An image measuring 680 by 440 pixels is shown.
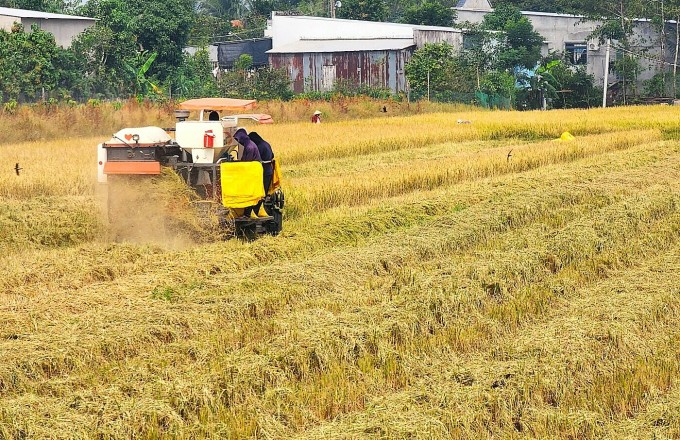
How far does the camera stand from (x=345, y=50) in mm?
46094

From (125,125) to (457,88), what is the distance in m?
20.8

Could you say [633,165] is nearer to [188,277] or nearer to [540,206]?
[540,206]

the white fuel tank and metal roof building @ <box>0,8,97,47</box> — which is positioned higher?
metal roof building @ <box>0,8,97,47</box>

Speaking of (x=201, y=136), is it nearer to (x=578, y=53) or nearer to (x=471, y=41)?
(x=471, y=41)

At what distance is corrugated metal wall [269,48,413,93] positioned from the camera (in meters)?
44.9

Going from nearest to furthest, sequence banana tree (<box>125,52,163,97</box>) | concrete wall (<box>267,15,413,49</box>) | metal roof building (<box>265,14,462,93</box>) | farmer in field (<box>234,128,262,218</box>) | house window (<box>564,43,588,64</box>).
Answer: farmer in field (<box>234,128,262,218</box>), banana tree (<box>125,52,163,97</box>), metal roof building (<box>265,14,462,93</box>), concrete wall (<box>267,15,413,49</box>), house window (<box>564,43,588,64</box>)

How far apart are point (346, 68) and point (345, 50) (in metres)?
0.89

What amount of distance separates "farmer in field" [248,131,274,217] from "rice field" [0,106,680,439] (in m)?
0.48

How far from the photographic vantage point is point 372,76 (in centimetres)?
4541

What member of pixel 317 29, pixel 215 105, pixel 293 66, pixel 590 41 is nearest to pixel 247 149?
pixel 215 105

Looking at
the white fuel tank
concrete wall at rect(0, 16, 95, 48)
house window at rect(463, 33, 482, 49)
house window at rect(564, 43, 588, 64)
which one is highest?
concrete wall at rect(0, 16, 95, 48)

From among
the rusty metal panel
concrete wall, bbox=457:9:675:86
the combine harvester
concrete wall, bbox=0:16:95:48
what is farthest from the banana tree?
the combine harvester

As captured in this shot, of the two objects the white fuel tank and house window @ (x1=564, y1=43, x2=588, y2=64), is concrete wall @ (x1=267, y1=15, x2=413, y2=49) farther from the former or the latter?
the white fuel tank

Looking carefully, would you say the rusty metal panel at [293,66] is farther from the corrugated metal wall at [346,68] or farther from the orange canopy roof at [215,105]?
the orange canopy roof at [215,105]
